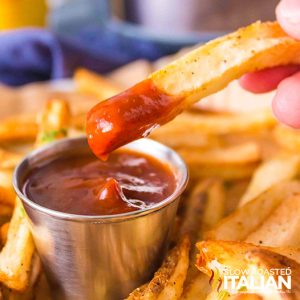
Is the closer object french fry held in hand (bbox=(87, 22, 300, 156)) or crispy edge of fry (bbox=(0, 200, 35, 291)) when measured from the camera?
french fry held in hand (bbox=(87, 22, 300, 156))

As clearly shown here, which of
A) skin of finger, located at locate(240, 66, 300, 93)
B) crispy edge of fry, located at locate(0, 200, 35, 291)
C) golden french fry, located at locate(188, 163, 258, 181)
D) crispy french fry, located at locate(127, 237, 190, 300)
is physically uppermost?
skin of finger, located at locate(240, 66, 300, 93)

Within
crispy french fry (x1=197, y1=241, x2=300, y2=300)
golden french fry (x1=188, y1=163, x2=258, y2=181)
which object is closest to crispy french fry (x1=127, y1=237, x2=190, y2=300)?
crispy french fry (x1=197, y1=241, x2=300, y2=300)

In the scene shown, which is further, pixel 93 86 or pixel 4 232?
pixel 93 86

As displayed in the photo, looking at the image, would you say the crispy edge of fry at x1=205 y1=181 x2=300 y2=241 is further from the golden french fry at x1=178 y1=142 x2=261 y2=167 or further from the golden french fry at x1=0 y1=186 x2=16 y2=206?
the golden french fry at x1=0 y1=186 x2=16 y2=206

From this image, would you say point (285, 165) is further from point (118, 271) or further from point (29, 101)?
point (29, 101)

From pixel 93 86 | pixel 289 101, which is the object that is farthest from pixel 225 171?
pixel 93 86

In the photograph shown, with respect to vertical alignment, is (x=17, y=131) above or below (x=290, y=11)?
below

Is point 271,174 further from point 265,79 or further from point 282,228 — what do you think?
point 282,228
